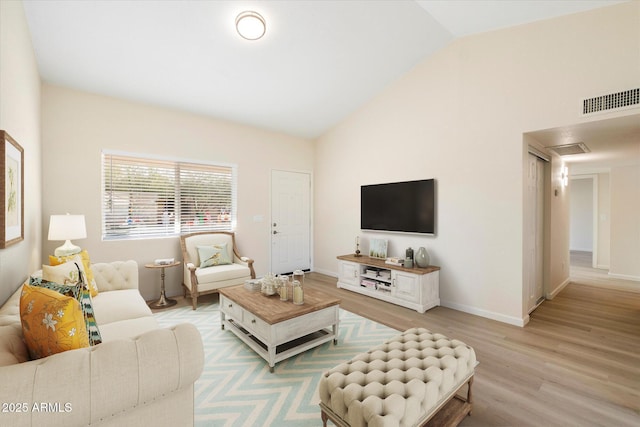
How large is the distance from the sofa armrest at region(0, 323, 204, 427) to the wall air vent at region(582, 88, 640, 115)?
12.4ft

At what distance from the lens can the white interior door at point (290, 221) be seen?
17.3 feet

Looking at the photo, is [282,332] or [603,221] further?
[603,221]

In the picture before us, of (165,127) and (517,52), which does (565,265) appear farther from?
(165,127)

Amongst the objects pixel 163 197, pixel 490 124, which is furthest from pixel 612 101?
pixel 163 197

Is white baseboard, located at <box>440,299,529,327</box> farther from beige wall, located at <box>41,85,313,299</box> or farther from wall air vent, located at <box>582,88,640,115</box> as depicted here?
beige wall, located at <box>41,85,313,299</box>

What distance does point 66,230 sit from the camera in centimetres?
285

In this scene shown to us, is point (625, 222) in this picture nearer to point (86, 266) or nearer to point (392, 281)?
point (392, 281)

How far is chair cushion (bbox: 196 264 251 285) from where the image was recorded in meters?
3.64

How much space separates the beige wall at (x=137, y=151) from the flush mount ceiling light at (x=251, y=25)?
190 centimetres

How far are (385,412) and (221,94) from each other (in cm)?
408

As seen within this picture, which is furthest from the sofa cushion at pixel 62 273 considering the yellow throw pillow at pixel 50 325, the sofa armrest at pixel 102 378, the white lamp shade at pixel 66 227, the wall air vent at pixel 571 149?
the wall air vent at pixel 571 149

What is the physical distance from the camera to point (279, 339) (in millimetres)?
2270

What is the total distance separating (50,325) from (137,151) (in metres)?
3.33

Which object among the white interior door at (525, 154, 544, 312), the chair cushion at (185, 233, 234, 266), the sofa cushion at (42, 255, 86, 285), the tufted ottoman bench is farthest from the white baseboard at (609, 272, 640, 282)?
the sofa cushion at (42, 255, 86, 285)
